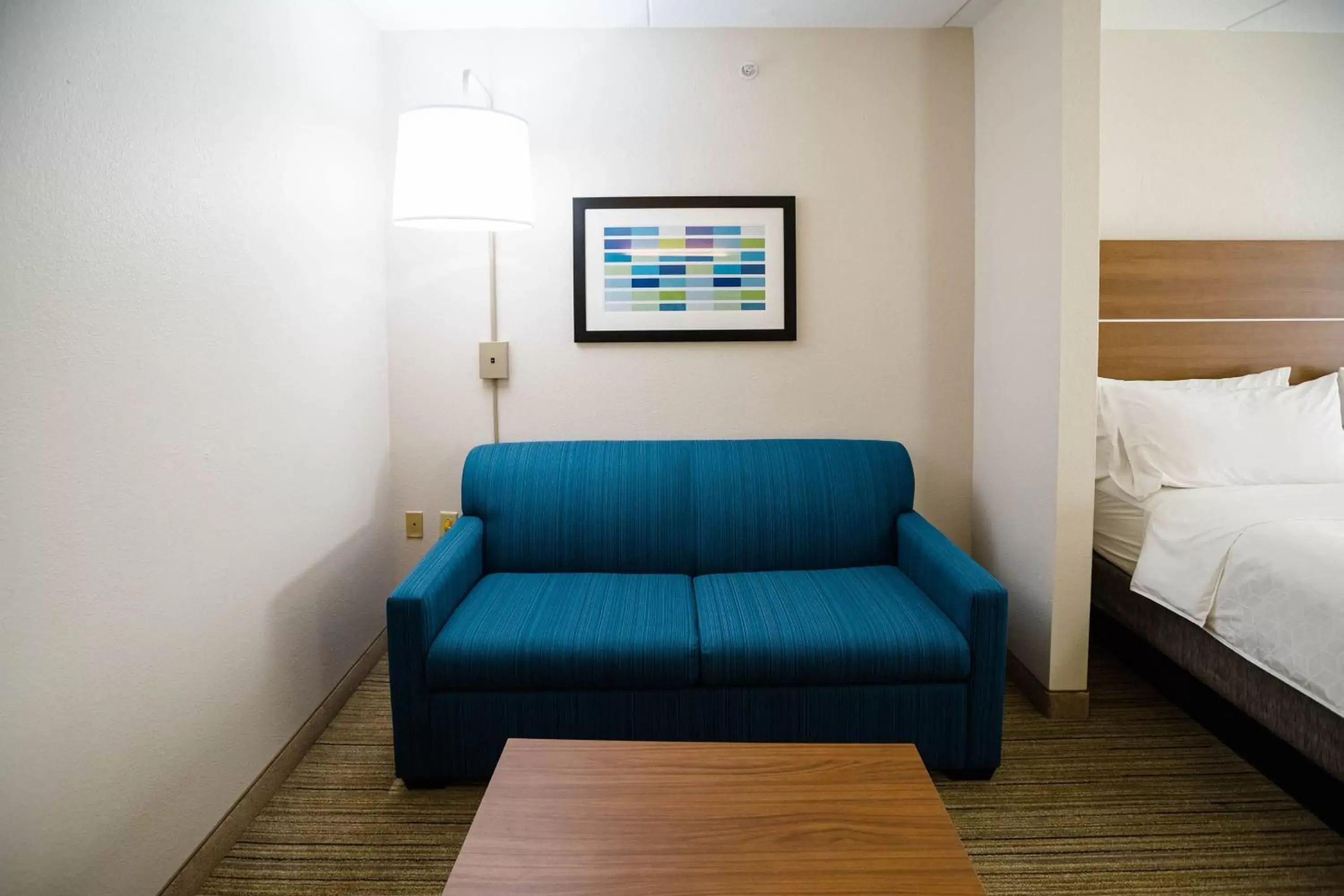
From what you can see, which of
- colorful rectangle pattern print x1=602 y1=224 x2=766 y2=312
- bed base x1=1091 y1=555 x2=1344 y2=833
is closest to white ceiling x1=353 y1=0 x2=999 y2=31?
colorful rectangle pattern print x1=602 y1=224 x2=766 y2=312

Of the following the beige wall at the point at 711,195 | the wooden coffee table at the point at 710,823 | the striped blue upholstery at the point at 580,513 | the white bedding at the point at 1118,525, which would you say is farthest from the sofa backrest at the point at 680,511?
the wooden coffee table at the point at 710,823

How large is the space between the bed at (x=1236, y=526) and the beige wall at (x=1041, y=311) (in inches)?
11.0

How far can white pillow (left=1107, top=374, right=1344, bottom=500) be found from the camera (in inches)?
99.3

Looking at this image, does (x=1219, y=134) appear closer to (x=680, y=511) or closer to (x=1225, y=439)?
(x=1225, y=439)

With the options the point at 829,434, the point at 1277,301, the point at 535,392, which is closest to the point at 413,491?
the point at 535,392

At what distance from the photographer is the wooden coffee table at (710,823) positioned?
1.19 m

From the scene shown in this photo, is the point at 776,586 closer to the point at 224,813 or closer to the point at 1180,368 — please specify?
the point at 224,813

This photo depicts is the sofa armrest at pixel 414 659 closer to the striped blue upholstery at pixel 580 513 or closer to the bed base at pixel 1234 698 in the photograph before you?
the striped blue upholstery at pixel 580 513

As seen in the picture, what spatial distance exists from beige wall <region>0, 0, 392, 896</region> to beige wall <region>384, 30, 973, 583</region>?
1.64 feet

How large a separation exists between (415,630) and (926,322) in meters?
2.10

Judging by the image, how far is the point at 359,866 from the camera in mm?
1775

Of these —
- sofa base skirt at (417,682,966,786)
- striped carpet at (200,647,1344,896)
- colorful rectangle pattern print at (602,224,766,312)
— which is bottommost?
striped carpet at (200,647,1344,896)

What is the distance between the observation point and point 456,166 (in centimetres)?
222

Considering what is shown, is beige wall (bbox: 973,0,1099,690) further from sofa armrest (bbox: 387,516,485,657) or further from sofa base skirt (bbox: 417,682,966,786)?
sofa armrest (bbox: 387,516,485,657)
